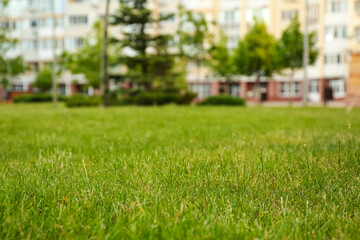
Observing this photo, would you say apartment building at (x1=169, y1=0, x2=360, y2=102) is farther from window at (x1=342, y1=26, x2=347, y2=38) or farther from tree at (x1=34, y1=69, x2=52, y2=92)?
tree at (x1=34, y1=69, x2=52, y2=92)

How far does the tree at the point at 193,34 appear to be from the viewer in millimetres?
36781

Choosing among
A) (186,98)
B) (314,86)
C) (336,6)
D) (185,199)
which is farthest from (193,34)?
(185,199)

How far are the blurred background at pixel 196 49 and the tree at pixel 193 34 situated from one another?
97 mm

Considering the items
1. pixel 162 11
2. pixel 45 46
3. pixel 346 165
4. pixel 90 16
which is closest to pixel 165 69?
pixel 346 165

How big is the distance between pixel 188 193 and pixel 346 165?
1720 millimetres

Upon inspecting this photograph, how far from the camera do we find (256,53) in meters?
38.4

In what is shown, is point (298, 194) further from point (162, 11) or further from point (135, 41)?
point (162, 11)

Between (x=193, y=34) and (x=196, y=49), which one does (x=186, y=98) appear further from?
(x=193, y=34)

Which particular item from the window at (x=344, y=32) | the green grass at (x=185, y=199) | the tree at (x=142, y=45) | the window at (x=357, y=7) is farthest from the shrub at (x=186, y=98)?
the window at (x=344, y=32)

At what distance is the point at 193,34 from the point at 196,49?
4.83ft

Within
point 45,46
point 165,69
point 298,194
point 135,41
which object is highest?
point 45,46

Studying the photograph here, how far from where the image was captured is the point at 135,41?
1185 inches

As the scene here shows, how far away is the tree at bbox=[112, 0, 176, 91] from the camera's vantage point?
95.8 feet

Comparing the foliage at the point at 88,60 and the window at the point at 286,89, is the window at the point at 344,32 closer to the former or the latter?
the window at the point at 286,89
